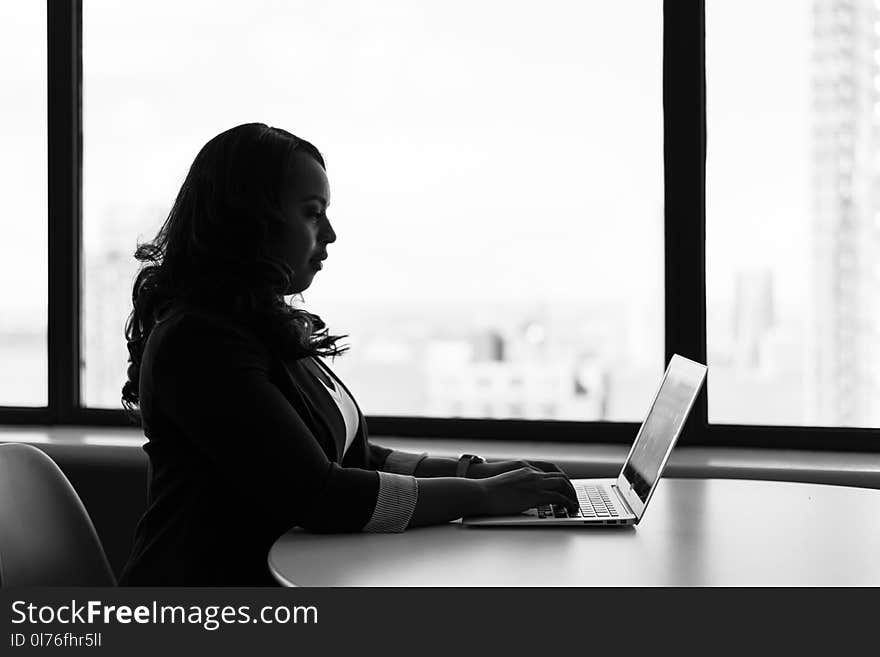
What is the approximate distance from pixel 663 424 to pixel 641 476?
3.5 inches

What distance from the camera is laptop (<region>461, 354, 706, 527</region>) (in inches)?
55.5

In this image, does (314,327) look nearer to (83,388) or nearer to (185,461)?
(185,461)

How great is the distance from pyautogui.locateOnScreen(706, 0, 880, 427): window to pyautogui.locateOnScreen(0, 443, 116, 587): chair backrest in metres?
1.67

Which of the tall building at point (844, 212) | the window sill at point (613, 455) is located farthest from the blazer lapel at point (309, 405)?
the tall building at point (844, 212)

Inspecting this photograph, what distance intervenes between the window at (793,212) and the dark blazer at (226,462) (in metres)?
1.43

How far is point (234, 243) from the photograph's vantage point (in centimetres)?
153

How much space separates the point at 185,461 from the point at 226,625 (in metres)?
0.36

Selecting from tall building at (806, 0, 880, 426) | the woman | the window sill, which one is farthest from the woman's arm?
tall building at (806, 0, 880, 426)

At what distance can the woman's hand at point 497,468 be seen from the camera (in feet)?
5.35

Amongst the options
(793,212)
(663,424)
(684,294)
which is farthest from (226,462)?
(793,212)

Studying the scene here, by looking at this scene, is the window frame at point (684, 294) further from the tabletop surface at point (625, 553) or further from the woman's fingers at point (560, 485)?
the woman's fingers at point (560, 485)

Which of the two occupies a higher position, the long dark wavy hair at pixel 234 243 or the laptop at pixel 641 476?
the long dark wavy hair at pixel 234 243

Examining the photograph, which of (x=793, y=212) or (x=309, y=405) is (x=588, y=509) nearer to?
(x=309, y=405)

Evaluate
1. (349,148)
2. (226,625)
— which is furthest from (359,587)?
(349,148)
